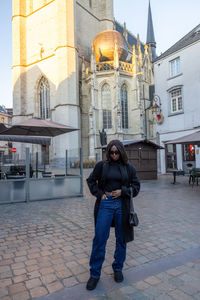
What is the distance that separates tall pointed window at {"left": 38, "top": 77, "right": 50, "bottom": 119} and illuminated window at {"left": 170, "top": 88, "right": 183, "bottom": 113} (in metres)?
18.5

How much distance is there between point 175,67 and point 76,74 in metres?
14.1

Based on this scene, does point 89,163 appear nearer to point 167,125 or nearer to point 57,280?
point 167,125

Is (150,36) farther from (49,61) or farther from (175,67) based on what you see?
(175,67)

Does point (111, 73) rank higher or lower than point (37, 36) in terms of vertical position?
lower

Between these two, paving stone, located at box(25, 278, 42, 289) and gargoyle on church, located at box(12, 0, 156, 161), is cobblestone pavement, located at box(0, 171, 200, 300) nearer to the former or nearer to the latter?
paving stone, located at box(25, 278, 42, 289)

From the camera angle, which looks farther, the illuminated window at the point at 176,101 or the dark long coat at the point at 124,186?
the illuminated window at the point at 176,101

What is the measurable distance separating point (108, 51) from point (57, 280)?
3220cm

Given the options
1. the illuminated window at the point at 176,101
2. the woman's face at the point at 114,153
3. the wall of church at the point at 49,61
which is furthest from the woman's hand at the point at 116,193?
the wall of church at the point at 49,61

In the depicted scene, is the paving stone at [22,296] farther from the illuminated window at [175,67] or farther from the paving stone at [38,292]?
the illuminated window at [175,67]

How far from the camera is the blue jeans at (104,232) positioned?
2.57 meters

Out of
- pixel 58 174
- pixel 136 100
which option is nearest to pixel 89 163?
pixel 136 100

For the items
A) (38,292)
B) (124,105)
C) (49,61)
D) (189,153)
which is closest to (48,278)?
(38,292)

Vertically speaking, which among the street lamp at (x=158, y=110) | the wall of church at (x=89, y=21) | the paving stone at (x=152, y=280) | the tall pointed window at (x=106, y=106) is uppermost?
the wall of church at (x=89, y=21)

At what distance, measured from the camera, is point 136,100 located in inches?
1169
